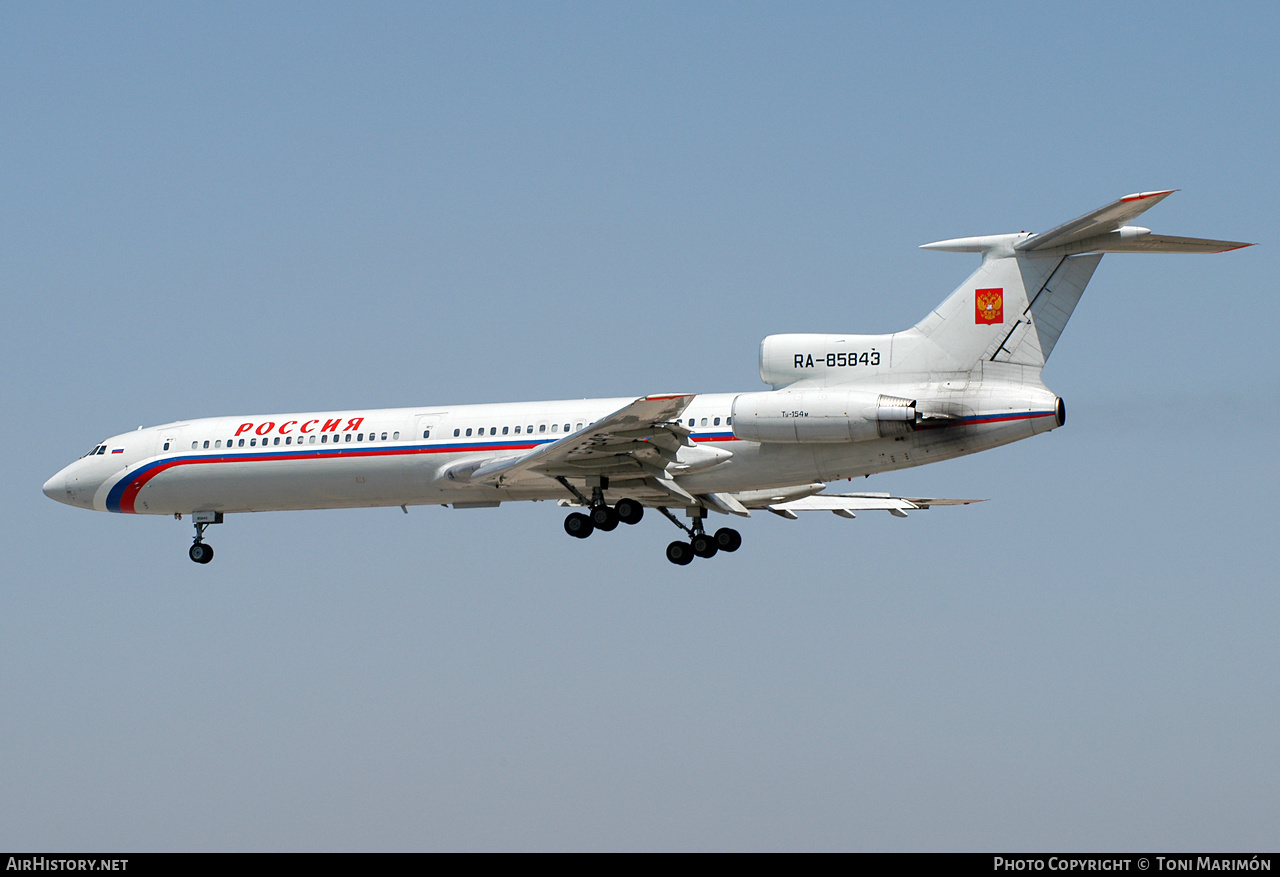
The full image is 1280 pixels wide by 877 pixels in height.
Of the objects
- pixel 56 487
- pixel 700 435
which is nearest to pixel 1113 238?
pixel 700 435

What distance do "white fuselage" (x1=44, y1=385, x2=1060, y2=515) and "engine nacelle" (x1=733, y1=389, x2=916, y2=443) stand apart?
53cm

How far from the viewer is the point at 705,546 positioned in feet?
119

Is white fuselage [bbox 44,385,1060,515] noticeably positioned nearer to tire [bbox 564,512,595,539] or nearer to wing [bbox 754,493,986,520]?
tire [bbox 564,512,595,539]

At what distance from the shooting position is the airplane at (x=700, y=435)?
31.4m

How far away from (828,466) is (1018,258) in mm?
5546

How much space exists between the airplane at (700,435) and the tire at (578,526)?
43mm

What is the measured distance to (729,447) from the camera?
33.4m

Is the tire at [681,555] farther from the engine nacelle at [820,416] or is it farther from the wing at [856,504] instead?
the engine nacelle at [820,416]

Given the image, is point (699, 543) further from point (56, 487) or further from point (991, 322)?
point (56, 487)

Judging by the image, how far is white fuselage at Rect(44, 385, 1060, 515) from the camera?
105ft

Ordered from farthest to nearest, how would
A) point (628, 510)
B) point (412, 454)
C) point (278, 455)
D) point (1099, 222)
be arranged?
1. point (278, 455)
2. point (412, 454)
3. point (628, 510)
4. point (1099, 222)

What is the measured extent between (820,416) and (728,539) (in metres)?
5.90

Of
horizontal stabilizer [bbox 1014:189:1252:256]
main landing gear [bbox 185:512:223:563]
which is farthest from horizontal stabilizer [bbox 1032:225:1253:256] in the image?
main landing gear [bbox 185:512:223:563]
